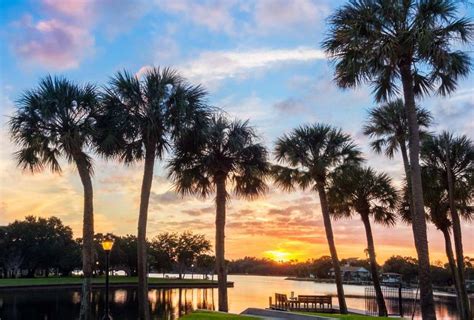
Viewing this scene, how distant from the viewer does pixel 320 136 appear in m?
28.3

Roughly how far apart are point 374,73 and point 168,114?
8958 millimetres

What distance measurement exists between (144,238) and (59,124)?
6098 mm

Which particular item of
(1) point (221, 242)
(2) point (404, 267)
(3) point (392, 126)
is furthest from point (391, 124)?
(2) point (404, 267)

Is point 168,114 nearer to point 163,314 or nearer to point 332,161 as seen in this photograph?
point 332,161

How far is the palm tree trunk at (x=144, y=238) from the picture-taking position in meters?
20.2

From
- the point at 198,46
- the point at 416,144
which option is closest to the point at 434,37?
the point at 416,144

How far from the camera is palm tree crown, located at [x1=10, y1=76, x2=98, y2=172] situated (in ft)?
69.1

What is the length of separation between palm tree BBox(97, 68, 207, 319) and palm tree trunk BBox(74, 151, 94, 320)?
1.10 metres

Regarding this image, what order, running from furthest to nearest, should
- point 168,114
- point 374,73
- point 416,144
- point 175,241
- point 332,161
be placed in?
point 175,241 → point 332,161 → point 168,114 → point 374,73 → point 416,144

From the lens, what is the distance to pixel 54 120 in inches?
839

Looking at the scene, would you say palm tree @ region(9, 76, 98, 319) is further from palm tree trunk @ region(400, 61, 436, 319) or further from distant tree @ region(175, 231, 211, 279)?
distant tree @ region(175, 231, 211, 279)

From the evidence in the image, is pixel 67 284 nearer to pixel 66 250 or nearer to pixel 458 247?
pixel 66 250

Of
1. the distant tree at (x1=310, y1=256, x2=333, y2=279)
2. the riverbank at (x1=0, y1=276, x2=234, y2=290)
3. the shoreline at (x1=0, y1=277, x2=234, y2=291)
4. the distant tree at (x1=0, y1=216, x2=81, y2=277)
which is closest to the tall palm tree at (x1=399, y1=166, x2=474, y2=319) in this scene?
the shoreline at (x1=0, y1=277, x2=234, y2=291)

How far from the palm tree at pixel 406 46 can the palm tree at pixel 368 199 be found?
1240 cm
